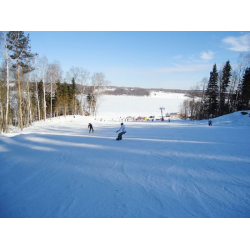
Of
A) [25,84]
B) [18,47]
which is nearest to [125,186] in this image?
[18,47]

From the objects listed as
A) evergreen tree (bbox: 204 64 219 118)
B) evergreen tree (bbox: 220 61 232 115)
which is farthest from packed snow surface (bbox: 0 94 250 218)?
evergreen tree (bbox: 220 61 232 115)

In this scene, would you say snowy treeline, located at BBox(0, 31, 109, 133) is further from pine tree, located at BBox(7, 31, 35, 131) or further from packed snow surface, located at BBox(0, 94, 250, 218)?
packed snow surface, located at BBox(0, 94, 250, 218)

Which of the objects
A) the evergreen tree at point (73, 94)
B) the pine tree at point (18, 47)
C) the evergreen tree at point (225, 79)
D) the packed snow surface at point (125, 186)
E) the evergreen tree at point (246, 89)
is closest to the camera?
the packed snow surface at point (125, 186)

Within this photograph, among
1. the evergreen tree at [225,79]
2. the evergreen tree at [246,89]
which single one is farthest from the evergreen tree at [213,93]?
the evergreen tree at [246,89]

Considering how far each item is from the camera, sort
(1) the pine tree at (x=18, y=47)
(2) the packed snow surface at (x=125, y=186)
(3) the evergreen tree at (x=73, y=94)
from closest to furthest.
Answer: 1. (2) the packed snow surface at (x=125, y=186)
2. (1) the pine tree at (x=18, y=47)
3. (3) the evergreen tree at (x=73, y=94)

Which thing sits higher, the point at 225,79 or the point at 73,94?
the point at 225,79

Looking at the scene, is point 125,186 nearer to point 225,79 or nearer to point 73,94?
point 73,94

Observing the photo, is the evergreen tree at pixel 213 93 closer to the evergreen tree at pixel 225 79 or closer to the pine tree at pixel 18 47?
the evergreen tree at pixel 225 79

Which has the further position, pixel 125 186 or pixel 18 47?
pixel 18 47
